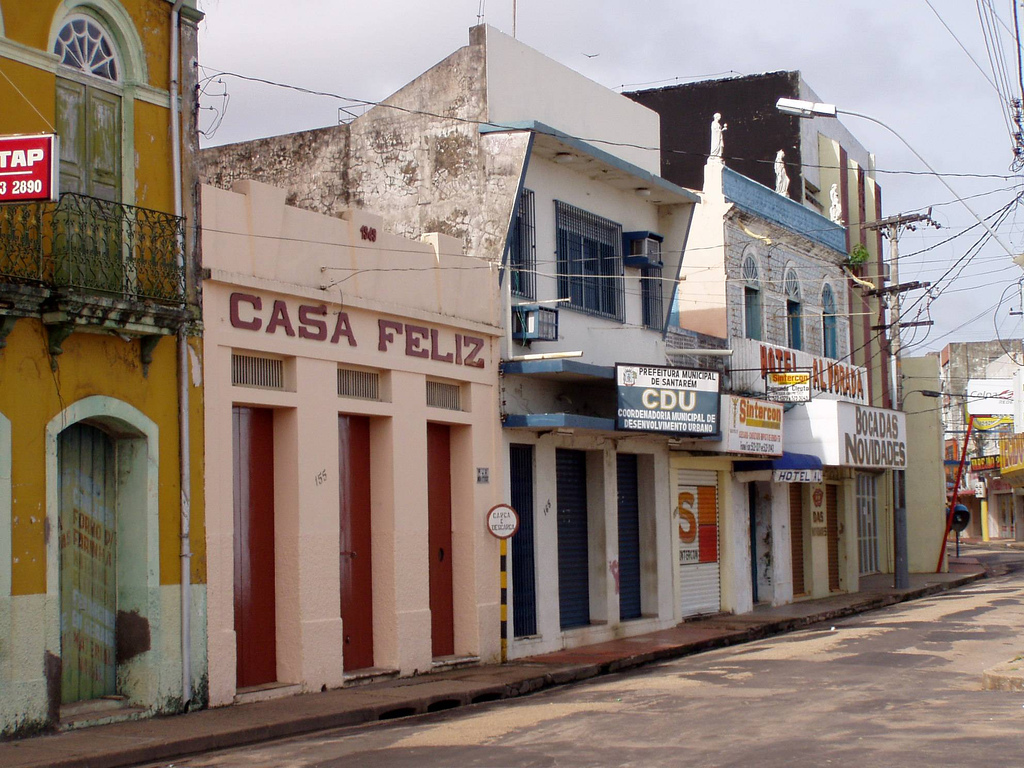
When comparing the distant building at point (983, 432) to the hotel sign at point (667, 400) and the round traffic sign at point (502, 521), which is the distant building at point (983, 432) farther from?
the round traffic sign at point (502, 521)

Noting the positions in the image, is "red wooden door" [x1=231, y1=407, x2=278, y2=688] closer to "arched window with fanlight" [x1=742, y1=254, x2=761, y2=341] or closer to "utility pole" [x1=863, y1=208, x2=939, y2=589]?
"arched window with fanlight" [x1=742, y1=254, x2=761, y2=341]

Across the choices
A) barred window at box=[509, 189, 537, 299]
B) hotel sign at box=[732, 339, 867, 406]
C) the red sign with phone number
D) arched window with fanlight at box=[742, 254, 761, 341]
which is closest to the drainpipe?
the red sign with phone number

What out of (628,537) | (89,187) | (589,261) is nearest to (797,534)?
(628,537)

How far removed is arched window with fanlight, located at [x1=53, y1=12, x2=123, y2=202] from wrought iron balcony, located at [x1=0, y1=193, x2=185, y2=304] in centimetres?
44

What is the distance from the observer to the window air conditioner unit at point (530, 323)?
60.8ft

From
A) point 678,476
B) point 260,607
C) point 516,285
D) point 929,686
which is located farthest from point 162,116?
point 678,476

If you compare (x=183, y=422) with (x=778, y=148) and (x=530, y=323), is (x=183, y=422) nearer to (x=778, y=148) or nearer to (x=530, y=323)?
(x=530, y=323)

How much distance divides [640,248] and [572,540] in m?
5.23

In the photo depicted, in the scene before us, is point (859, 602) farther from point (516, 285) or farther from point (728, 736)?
point (728, 736)

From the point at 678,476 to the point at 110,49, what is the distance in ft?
43.8

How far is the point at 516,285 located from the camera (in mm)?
18812

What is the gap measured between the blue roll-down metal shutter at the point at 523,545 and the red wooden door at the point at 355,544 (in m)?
3.01

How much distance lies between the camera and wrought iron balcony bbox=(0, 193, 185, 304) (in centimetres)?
1138

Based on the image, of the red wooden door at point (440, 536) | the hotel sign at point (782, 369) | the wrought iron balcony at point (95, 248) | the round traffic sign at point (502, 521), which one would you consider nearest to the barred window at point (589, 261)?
the red wooden door at point (440, 536)
